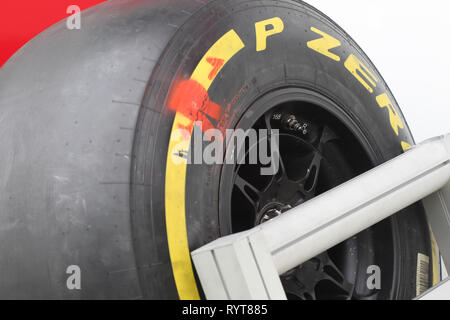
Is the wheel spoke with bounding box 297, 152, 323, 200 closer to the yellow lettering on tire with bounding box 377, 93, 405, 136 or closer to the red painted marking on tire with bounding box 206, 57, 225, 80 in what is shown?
the yellow lettering on tire with bounding box 377, 93, 405, 136

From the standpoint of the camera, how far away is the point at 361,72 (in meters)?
1.75

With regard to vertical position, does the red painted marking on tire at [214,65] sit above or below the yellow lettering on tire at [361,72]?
below

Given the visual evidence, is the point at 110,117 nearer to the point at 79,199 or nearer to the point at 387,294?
the point at 79,199

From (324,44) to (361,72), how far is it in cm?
18

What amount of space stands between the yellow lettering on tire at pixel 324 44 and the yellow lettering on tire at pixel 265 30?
4.4 inches

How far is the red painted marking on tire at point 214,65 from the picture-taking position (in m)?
1.30

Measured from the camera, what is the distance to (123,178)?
1130 mm

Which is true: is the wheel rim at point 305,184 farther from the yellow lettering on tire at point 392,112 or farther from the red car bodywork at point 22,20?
the red car bodywork at point 22,20

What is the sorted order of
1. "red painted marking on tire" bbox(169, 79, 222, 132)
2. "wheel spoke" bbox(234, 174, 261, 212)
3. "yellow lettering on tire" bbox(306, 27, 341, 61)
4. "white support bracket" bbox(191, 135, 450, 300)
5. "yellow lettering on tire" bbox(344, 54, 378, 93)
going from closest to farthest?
"white support bracket" bbox(191, 135, 450, 300), "red painted marking on tire" bbox(169, 79, 222, 132), "wheel spoke" bbox(234, 174, 261, 212), "yellow lettering on tire" bbox(306, 27, 341, 61), "yellow lettering on tire" bbox(344, 54, 378, 93)

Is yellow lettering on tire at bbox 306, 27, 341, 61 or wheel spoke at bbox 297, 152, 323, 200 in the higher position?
yellow lettering on tire at bbox 306, 27, 341, 61

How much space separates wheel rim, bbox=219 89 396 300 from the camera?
58.8 inches

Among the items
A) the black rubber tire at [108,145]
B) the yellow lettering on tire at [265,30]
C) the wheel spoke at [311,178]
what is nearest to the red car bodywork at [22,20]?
the black rubber tire at [108,145]

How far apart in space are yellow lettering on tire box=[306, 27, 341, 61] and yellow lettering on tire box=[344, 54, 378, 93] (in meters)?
0.06

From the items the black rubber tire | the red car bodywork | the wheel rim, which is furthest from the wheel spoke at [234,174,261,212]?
the red car bodywork
